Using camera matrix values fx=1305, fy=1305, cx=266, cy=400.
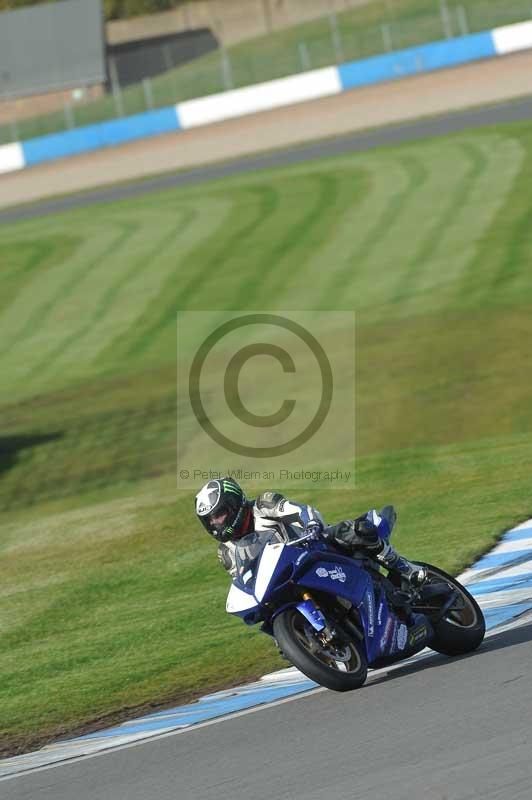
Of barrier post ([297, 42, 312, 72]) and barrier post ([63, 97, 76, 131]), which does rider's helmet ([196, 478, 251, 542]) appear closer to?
barrier post ([297, 42, 312, 72])

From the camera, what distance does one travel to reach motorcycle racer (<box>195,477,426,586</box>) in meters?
7.94

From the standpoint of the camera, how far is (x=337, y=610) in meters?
8.04

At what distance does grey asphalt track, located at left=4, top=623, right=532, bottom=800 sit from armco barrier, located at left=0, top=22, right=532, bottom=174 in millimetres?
42608

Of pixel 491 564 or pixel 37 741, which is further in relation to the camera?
pixel 491 564

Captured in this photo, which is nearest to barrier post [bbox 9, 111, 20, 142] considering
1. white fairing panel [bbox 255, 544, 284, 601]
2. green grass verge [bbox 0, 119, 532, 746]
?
green grass verge [bbox 0, 119, 532, 746]

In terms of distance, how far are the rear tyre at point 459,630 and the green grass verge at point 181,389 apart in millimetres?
1633

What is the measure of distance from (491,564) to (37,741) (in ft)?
13.9

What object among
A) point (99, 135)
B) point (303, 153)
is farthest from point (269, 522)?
point (99, 135)

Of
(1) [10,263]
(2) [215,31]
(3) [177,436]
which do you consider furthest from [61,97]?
(3) [177,436]

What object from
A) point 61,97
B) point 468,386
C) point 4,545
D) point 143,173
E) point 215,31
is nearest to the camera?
point 4,545

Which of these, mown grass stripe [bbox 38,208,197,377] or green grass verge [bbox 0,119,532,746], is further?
mown grass stripe [bbox 38,208,197,377]

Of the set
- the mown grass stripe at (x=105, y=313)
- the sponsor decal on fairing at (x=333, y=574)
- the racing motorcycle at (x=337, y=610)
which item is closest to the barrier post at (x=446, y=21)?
the mown grass stripe at (x=105, y=313)

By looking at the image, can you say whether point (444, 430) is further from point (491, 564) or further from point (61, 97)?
point (61, 97)

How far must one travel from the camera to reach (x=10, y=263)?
35656mm
